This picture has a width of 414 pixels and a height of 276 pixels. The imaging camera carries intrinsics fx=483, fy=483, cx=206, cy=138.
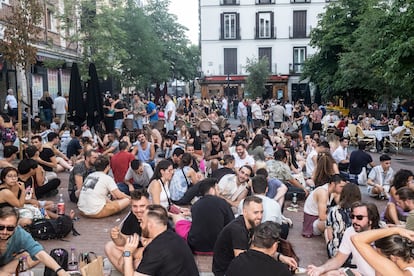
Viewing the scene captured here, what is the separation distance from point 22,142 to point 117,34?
13915mm

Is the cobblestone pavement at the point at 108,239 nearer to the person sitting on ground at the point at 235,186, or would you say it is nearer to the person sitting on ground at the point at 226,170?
the person sitting on ground at the point at 235,186

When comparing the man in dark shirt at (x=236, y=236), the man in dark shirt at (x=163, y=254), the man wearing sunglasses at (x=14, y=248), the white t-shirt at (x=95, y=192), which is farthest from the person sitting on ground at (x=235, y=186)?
the man wearing sunglasses at (x=14, y=248)

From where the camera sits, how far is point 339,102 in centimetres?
3969

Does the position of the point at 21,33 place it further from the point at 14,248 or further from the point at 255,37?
the point at 255,37

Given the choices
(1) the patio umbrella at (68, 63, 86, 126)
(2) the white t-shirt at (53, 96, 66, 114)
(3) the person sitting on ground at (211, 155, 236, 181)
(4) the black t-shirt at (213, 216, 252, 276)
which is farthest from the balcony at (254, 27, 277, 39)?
(4) the black t-shirt at (213, 216, 252, 276)

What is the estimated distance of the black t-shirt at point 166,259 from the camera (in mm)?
4324

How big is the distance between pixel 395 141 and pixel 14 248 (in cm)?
1592

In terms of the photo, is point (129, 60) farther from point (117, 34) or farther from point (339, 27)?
point (339, 27)

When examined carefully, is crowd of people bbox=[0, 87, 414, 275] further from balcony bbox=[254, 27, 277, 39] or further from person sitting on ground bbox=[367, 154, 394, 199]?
balcony bbox=[254, 27, 277, 39]

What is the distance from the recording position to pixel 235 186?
8.59 metres

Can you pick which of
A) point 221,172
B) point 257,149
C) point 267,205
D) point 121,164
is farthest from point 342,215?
point 121,164

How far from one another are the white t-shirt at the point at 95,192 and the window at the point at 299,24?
138 feet

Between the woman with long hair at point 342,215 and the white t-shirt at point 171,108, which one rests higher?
the white t-shirt at point 171,108

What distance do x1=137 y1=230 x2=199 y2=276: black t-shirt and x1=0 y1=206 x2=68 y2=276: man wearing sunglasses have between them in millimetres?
1030
